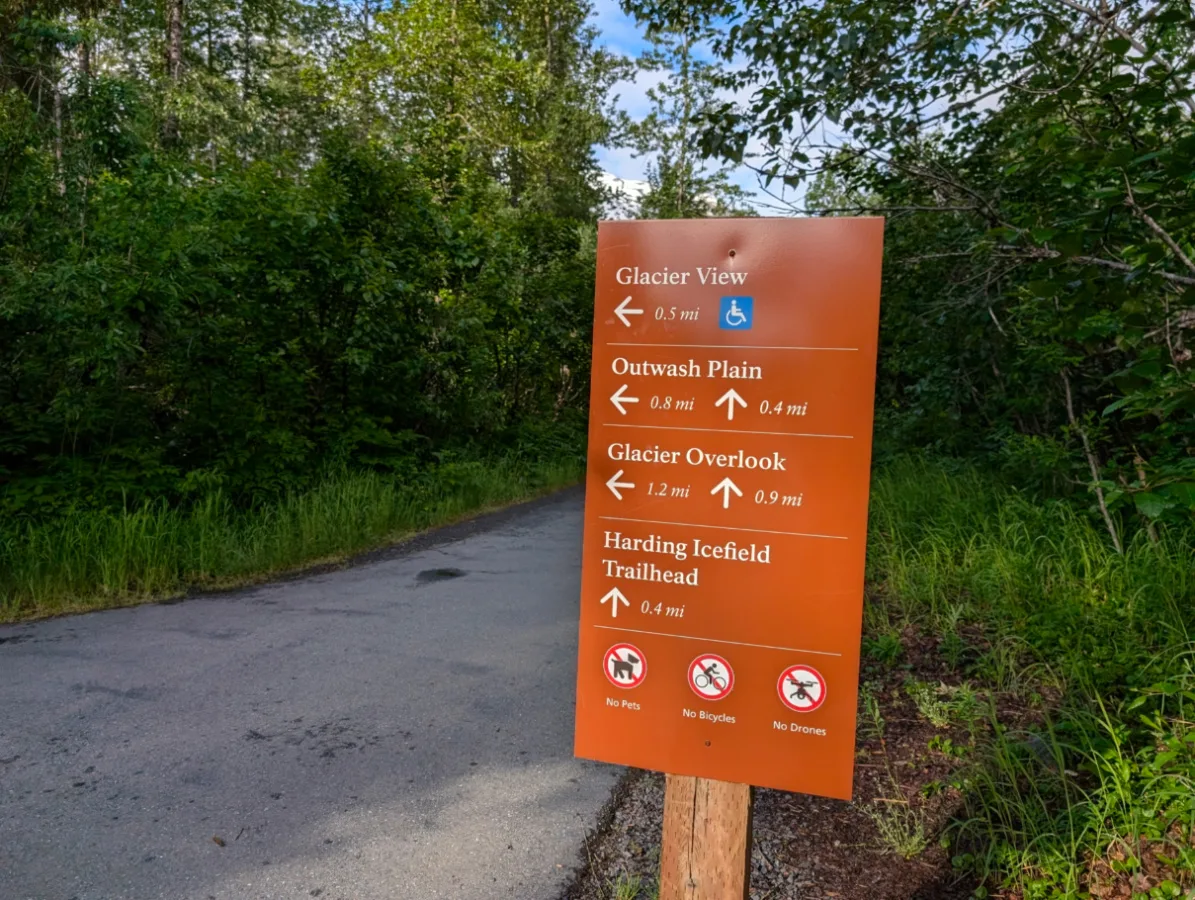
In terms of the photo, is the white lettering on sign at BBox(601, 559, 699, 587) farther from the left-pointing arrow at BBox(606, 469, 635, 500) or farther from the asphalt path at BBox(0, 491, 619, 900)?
the asphalt path at BBox(0, 491, 619, 900)

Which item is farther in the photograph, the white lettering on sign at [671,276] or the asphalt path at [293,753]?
the asphalt path at [293,753]

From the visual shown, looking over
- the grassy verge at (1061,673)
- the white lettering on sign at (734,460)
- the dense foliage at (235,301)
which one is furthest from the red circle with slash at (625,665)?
the dense foliage at (235,301)

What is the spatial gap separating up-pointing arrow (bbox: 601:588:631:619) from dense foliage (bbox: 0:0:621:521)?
6.83m

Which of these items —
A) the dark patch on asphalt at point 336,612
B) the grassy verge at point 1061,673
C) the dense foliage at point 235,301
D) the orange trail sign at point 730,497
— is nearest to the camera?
the orange trail sign at point 730,497

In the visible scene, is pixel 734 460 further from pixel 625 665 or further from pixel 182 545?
pixel 182 545

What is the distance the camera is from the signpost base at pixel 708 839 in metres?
1.95

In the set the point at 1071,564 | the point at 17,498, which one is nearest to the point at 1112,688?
the point at 1071,564

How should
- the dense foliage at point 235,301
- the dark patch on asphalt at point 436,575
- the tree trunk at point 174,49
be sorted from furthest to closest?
1. the tree trunk at point 174,49
2. the dense foliage at point 235,301
3. the dark patch on asphalt at point 436,575

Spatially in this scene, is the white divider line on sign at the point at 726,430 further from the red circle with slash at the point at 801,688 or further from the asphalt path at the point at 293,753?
the asphalt path at the point at 293,753

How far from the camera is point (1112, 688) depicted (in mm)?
3492

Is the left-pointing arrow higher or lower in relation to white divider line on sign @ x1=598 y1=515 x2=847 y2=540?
higher

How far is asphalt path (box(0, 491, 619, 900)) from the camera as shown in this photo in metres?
2.80

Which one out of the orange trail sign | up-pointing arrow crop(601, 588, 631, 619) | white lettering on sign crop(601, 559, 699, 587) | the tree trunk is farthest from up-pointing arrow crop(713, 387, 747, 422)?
the tree trunk

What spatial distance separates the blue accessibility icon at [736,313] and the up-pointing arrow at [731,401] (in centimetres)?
15
